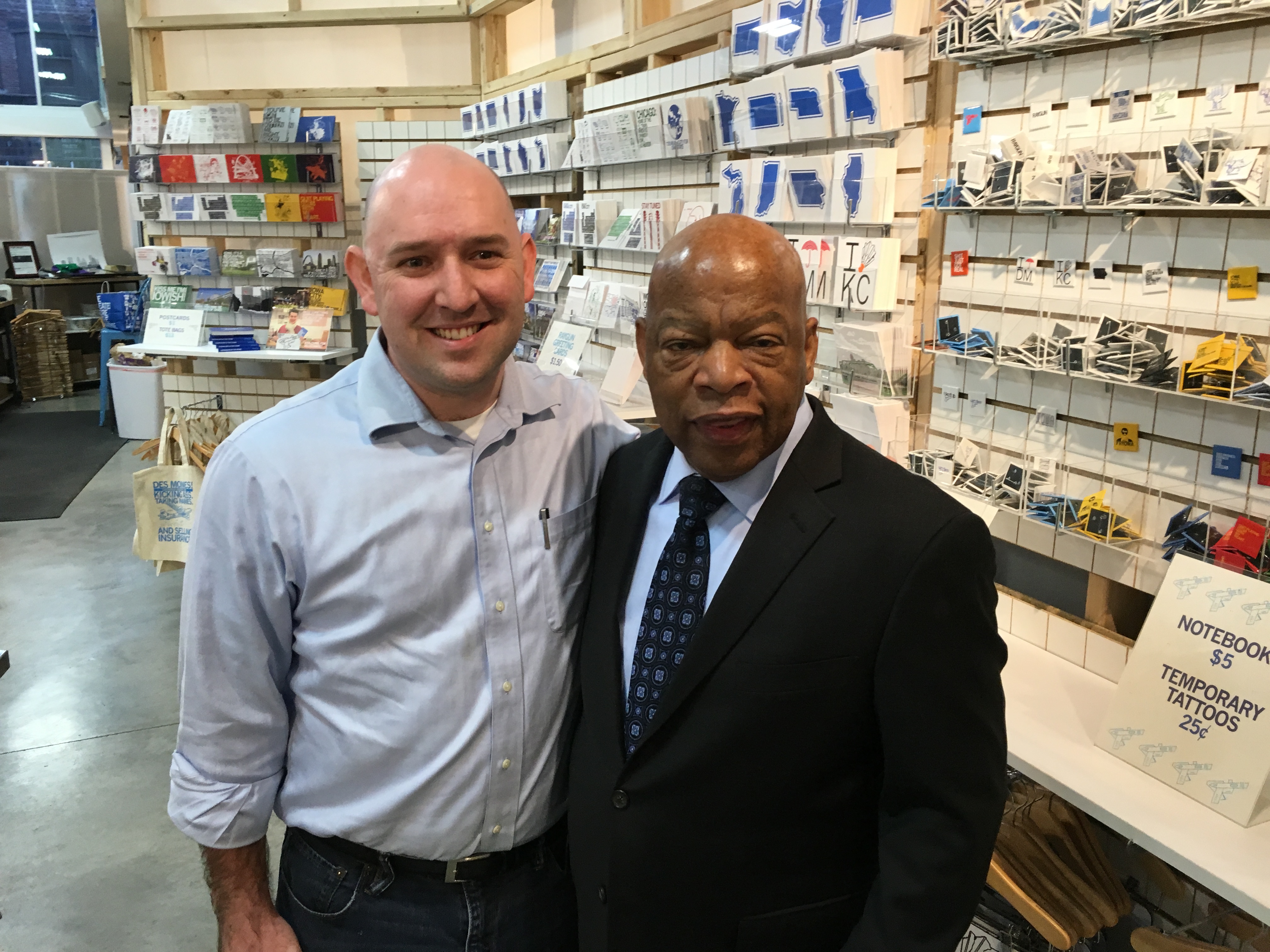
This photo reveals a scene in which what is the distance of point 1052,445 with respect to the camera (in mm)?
2469

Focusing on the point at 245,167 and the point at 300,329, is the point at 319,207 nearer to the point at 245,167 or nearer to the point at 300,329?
the point at 245,167

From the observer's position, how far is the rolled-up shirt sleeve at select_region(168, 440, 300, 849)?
1.50 metres

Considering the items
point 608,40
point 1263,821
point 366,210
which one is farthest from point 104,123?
point 1263,821

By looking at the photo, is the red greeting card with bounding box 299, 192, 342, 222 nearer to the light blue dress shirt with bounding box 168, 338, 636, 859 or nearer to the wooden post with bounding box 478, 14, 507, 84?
the wooden post with bounding box 478, 14, 507, 84

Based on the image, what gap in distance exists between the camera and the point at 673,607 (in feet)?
4.73

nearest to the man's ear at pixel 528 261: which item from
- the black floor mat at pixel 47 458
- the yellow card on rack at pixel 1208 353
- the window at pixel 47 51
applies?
the yellow card on rack at pixel 1208 353

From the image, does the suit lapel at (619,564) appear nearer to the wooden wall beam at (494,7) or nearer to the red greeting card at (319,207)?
the wooden wall beam at (494,7)

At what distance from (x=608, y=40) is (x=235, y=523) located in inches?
153

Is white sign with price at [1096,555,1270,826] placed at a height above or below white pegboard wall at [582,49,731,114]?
below

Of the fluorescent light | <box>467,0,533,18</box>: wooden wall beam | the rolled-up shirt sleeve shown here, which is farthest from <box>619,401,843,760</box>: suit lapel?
<box>467,0,533,18</box>: wooden wall beam

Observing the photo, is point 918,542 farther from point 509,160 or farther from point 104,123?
point 104,123

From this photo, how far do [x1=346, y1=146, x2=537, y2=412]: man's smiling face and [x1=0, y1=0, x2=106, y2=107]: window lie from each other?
1635 centimetres

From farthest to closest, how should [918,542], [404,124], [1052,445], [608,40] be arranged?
[404,124], [608,40], [1052,445], [918,542]

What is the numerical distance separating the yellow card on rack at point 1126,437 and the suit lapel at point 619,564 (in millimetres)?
1262
